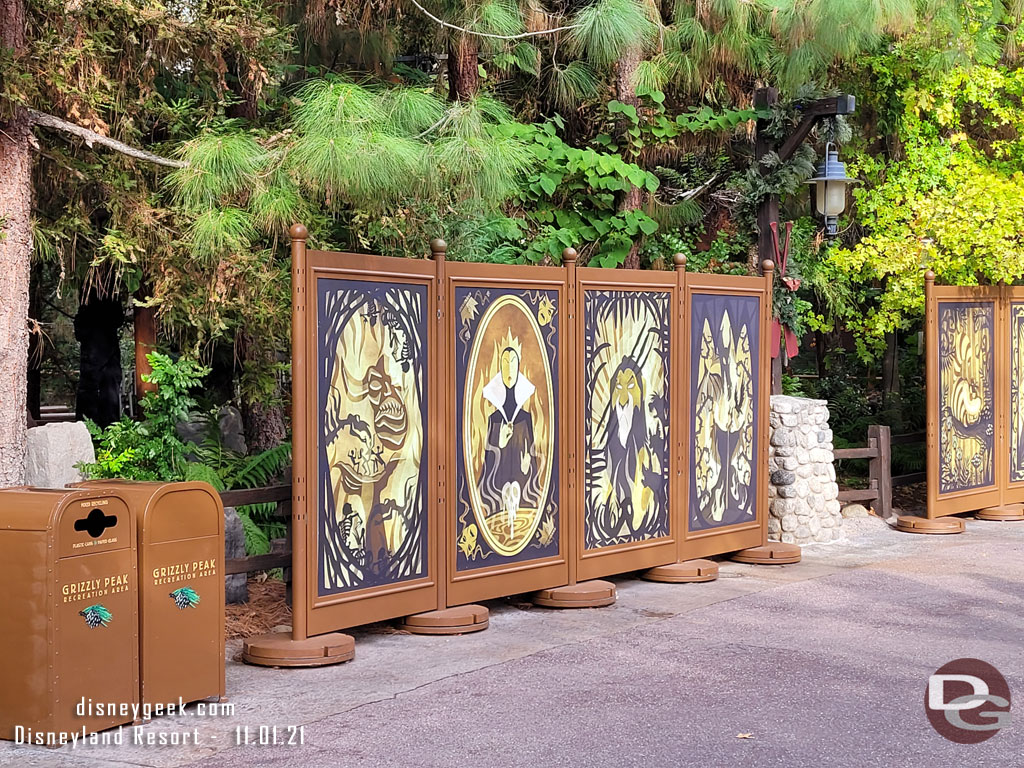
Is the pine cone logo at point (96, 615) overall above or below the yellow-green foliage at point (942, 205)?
below

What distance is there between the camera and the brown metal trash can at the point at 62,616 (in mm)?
5328

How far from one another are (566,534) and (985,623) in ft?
9.24

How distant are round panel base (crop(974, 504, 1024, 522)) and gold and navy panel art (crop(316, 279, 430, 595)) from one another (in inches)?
309

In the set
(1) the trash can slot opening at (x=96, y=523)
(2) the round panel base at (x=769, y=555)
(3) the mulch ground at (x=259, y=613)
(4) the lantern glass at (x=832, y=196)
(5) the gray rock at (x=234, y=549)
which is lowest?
(3) the mulch ground at (x=259, y=613)

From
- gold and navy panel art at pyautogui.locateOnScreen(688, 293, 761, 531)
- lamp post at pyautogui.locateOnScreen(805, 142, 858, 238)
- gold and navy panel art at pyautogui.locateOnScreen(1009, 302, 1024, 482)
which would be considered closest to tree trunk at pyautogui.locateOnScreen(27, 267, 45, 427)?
gold and navy panel art at pyautogui.locateOnScreen(688, 293, 761, 531)

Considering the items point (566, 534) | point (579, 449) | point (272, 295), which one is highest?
point (272, 295)

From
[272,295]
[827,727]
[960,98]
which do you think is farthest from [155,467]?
[960,98]

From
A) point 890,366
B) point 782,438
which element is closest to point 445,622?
point 782,438

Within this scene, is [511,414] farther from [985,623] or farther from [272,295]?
[985,623]

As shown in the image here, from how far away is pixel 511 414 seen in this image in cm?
845

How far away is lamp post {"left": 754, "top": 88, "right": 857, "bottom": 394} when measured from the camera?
11.7 meters

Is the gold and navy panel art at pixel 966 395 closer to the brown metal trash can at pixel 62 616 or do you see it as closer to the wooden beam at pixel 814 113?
the wooden beam at pixel 814 113

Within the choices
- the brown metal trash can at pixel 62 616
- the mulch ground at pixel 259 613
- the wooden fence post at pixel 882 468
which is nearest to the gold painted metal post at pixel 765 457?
the wooden fence post at pixel 882 468

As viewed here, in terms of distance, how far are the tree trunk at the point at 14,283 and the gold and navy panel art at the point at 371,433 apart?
7.02 ft
